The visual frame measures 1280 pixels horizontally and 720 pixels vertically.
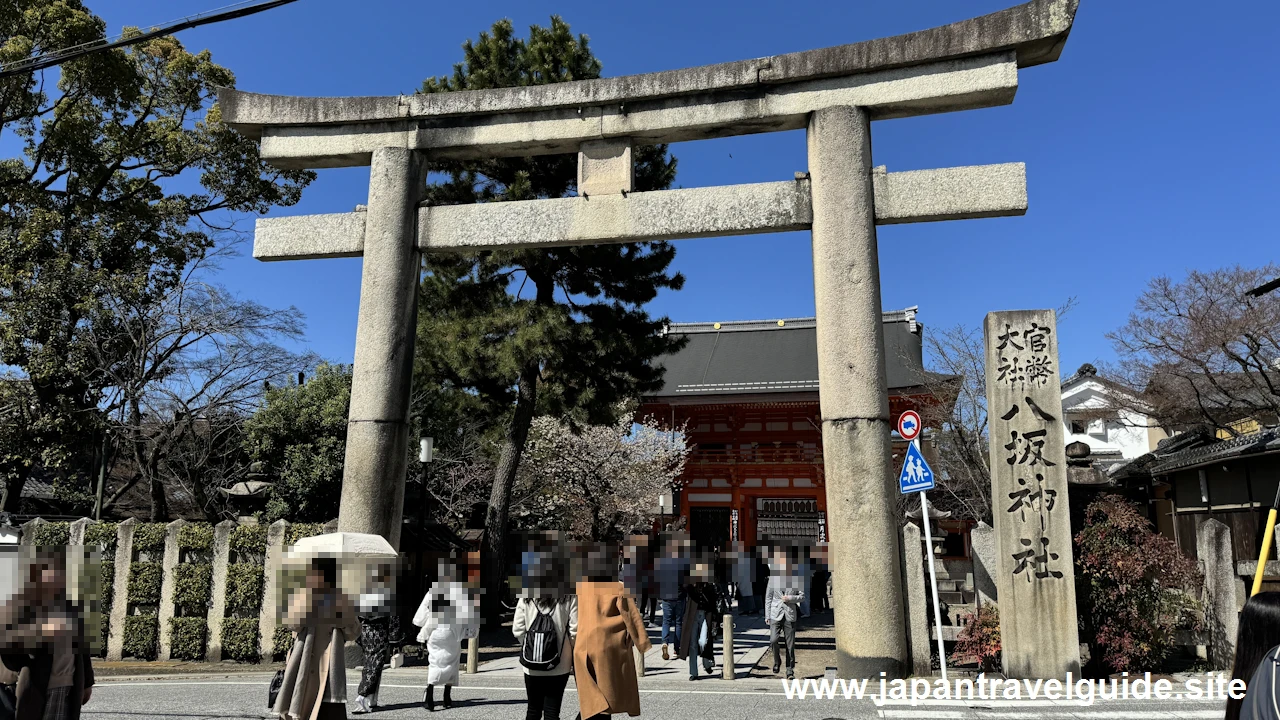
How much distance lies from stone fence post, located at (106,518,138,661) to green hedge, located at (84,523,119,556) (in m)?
0.09

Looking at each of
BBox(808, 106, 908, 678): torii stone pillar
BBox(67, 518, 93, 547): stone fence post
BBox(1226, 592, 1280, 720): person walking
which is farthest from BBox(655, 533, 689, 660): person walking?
BBox(67, 518, 93, 547): stone fence post

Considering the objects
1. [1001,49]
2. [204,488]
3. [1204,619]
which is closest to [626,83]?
[1001,49]

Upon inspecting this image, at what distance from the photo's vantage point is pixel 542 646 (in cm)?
478

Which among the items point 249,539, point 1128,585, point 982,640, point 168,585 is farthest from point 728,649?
point 168,585

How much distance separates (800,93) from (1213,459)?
37.9ft

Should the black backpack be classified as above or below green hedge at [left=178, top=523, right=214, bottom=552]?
below

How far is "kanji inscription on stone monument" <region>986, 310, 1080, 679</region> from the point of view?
7094mm

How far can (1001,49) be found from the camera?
765 centimetres

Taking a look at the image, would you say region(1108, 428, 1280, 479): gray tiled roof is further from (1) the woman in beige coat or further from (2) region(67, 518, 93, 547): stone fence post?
(2) region(67, 518, 93, 547): stone fence post

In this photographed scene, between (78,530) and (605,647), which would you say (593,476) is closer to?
(78,530)

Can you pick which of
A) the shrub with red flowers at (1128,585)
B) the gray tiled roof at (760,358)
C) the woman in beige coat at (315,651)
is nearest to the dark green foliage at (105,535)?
the woman in beige coat at (315,651)

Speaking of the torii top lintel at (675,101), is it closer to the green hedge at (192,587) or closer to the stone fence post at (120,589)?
the green hedge at (192,587)

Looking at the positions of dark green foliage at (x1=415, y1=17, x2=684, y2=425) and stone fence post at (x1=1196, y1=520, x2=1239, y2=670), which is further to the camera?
dark green foliage at (x1=415, y1=17, x2=684, y2=425)

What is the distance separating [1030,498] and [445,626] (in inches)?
223
